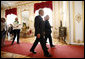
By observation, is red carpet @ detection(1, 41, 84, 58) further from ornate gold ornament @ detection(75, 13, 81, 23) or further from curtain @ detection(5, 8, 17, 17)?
curtain @ detection(5, 8, 17, 17)

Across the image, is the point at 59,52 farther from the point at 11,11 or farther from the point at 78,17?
the point at 11,11

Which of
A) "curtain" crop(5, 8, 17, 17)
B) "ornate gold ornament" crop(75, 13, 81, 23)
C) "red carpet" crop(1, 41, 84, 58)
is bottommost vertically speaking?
"red carpet" crop(1, 41, 84, 58)

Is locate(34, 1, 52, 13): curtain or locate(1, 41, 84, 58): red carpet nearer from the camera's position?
locate(1, 41, 84, 58): red carpet

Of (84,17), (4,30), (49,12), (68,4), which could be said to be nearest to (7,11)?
(49,12)

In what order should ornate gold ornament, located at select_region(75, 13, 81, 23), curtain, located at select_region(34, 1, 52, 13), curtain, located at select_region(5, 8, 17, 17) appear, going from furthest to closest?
curtain, located at select_region(5, 8, 17, 17) → curtain, located at select_region(34, 1, 52, 13) → ornate gold ornament, located at select_region(75, 13, 81, 23)

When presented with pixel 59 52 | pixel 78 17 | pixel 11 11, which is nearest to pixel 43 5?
pixel 78 17

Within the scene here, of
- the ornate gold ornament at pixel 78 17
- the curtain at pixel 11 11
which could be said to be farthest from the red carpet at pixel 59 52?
the curtain at pixel 11 11

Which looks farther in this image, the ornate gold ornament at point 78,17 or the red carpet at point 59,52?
the ornate gold ornament at point 78,17

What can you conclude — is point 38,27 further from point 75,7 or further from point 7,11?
point 7,11

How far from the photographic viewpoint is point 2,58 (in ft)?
8.63

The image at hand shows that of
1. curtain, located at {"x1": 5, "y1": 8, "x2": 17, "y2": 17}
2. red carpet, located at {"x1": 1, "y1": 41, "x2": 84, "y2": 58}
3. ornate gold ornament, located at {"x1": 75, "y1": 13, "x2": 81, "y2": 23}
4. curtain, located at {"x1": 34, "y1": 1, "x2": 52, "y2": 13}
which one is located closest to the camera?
red carpet, located at {"x1": 1, "y1": 41, "x2": 84, "y2": 58}

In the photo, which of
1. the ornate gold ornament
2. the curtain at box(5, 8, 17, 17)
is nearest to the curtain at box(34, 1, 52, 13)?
the curtain at box(5, 8, 17, 17)

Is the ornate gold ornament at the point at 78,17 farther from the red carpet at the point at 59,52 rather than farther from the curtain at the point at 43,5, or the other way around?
the curtain at the point at 43,5

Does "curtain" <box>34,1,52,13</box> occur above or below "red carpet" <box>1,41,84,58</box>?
above
